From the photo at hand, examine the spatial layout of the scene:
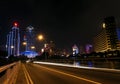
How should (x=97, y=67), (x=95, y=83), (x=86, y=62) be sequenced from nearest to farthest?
(x=95, y=83)
(x=97, y=67)
(x=86, y=62)

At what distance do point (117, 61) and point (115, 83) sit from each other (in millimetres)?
12724

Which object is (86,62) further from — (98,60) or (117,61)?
(117,61)

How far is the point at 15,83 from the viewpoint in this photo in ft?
51.5

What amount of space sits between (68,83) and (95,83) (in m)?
1.80

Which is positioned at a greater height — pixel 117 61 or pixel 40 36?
pixel 40 36

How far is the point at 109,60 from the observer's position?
2775 cm

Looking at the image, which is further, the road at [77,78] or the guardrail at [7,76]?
the guardrail at [7,76]

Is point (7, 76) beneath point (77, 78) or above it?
above

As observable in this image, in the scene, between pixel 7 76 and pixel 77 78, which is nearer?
pixel 77 78

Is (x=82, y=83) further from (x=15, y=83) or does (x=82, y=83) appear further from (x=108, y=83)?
(x=15, y=83)

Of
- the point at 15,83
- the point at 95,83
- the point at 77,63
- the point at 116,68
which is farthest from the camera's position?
the point at 77,63

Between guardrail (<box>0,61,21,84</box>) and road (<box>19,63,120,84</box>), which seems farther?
guardrail (<box>0,61,21,84</box>)

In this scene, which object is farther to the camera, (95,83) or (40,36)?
(40,36)

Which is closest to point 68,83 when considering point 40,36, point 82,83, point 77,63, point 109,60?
point 82,83
